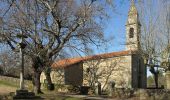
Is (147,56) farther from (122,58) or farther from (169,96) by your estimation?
(122,58)

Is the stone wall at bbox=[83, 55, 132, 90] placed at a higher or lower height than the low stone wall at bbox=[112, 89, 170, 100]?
higher

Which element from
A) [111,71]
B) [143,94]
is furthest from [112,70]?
[143,94]

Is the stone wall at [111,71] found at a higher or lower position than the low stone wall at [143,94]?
higher

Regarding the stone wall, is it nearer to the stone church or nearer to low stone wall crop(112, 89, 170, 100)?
the stone church

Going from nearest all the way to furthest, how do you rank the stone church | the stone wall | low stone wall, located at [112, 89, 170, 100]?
low stone wall, located at [112, 89, 170, 100]
the stone church
the stone wall

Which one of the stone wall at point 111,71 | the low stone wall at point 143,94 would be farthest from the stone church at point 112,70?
the low stone wall at point 143,94

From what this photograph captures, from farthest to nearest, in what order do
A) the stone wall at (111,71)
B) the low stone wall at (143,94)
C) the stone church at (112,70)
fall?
1. the stone wall at (111,71)
2. the stone church at (112,70)
3. the low stone wall at (143,94)

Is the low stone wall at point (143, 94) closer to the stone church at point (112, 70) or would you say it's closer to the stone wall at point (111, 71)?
the stone church at point (112, 70)

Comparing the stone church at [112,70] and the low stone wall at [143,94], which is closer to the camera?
the low stone wall at [143,94]

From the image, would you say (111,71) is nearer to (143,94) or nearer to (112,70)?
(112,70)

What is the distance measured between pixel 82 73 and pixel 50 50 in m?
33.0

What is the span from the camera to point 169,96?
101ft

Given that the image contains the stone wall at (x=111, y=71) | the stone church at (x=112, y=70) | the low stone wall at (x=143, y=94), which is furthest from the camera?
the stone wall at (x=111, y=71)

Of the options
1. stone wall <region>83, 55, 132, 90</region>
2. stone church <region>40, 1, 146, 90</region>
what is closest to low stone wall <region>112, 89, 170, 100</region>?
stone church <region>40, 1, 146, 90</region>
